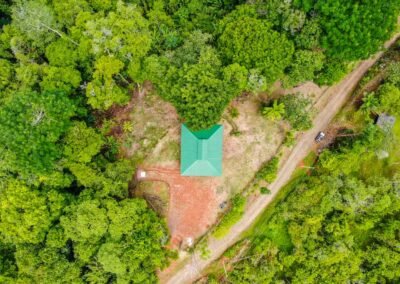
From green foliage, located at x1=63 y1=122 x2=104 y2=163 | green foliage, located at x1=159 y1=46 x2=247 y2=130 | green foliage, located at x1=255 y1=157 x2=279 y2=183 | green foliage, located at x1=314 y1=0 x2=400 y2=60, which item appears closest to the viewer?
green foliage, located at x1=314 y1=0 x2=400 y2=60

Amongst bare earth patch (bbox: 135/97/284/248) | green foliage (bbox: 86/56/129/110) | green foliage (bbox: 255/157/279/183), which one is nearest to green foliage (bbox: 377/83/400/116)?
bare earth patch (bbox: 135/97/284/248)

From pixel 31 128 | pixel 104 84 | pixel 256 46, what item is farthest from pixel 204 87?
pixel 31 128

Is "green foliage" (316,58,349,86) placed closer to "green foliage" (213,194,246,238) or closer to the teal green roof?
the teal green roof

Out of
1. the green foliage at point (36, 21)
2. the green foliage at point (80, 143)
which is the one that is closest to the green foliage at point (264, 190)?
the green foliage at point (80, 143)

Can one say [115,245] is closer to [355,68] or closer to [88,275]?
[88,275]

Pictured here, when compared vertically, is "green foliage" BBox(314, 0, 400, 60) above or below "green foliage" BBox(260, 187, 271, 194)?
above

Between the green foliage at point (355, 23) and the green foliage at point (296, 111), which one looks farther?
the green foliage at point (296, 111)

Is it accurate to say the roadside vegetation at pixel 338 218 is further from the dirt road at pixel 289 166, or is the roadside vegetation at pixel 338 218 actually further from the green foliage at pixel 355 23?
the green foliage at pixel 355 23
